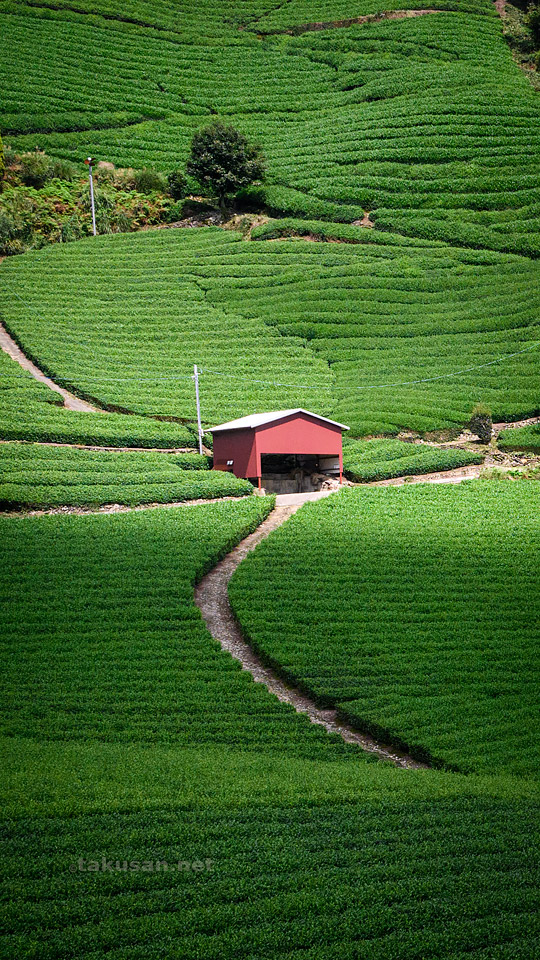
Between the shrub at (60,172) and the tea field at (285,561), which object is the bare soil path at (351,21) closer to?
the tea field at (285,561)

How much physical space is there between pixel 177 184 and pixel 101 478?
142 feet

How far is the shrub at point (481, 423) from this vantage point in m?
36.3

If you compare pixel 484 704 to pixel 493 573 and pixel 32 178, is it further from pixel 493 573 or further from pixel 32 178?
pixel 32 178

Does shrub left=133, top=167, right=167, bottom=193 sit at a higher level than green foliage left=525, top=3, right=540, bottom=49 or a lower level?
lower

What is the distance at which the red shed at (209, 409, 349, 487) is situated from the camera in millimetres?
33219

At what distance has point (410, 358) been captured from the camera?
4597 centimetres

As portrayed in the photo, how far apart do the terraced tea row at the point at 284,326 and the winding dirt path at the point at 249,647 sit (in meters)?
12.3

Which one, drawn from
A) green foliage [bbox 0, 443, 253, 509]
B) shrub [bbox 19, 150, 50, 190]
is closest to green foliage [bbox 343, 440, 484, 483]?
green foliage [bbox 0, 443, 253, 509]

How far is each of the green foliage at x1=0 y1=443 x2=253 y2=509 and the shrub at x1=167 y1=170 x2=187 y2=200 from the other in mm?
39313

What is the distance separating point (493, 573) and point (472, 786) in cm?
1064

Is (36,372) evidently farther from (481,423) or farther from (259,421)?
(481,423)

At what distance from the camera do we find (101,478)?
31.2m

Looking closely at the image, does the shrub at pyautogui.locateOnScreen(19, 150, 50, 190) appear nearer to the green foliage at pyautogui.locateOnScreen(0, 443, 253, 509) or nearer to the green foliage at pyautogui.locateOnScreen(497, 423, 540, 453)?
the green foliage at pyautogui.locateOnScreen(0, 443, 253, 509)

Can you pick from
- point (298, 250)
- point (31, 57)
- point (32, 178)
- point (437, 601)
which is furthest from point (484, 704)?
point (31, 57)
